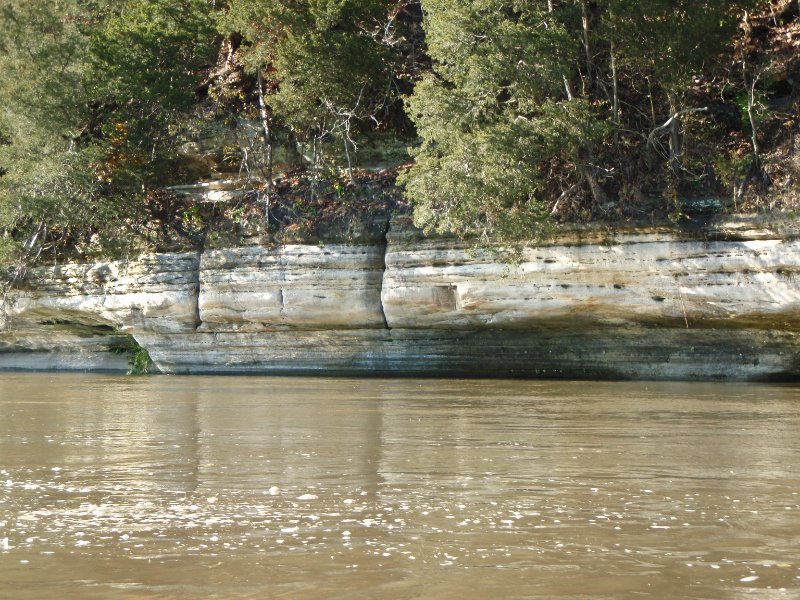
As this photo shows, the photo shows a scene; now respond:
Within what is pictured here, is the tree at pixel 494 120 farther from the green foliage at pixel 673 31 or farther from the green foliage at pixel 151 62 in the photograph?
the green foliage at pixel 151 62

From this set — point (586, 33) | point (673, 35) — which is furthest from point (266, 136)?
point (673, 35)

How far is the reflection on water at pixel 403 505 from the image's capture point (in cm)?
434

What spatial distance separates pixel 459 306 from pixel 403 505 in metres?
13.7

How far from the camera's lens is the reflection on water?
4336mm

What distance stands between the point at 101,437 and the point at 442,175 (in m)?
9.56

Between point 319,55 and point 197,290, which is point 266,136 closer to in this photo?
point 319,55

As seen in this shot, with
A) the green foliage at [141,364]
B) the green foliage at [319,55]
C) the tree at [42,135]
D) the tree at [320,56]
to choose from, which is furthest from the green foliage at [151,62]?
the green foliage at [141,364]

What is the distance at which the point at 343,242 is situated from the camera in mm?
21000

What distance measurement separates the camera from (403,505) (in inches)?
234

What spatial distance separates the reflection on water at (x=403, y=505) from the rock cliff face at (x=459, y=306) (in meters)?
5.96

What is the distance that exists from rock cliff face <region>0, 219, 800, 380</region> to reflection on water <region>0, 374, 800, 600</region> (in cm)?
596

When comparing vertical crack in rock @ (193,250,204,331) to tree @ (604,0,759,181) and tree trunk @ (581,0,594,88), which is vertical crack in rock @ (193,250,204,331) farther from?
tree @ (604,0,759,181)

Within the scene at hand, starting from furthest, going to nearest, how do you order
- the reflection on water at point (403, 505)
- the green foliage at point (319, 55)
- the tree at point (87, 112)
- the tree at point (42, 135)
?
the tree at point (87, 112) < the tree at point (42, 135) < the green foliage at point (319, 55) < the reflection on water at point (403, 505)

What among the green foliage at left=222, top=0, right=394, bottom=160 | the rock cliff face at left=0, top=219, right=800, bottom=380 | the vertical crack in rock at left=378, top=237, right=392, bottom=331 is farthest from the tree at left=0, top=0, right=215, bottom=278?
the vertical crack in rock at left=378, top=237, right=392, bottom=331
